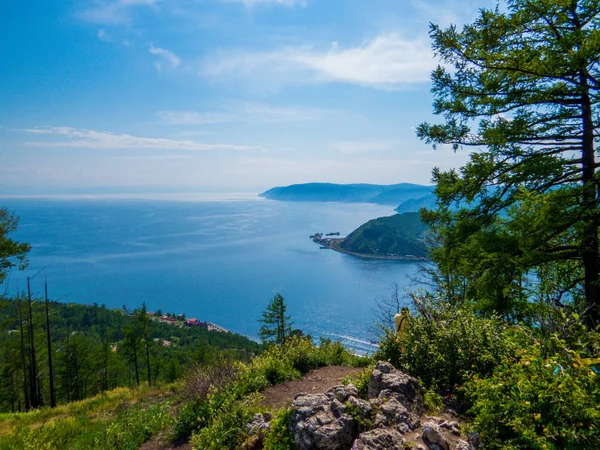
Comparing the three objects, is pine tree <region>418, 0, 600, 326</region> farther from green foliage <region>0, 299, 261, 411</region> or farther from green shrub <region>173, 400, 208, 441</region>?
green foliage <region>0, 299, 261, 411</region>

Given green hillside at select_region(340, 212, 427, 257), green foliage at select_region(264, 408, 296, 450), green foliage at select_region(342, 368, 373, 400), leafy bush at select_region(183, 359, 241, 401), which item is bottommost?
green hillside at select_region(340, 212, 427, 257)

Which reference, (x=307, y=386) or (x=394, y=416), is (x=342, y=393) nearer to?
(x=394, y=416)

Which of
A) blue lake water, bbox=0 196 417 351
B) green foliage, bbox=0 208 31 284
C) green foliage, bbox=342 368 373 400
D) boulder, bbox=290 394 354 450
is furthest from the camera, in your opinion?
blue lake water, bbox=0 196 417 351

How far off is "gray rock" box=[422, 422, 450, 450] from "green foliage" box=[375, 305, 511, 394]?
99 cm

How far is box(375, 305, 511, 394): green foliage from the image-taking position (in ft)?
13.2

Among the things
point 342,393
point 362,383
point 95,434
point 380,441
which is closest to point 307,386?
point 362,383

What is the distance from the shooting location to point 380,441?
304 centimetres

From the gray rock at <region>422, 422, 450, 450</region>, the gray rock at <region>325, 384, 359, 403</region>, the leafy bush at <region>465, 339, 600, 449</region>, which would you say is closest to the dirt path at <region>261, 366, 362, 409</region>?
the gray rock at <region>325, 384, 359, 403</region>

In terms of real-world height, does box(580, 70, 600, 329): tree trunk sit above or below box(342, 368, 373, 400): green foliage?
above

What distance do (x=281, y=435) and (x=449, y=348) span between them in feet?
8.34

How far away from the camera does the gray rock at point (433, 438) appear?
300cm

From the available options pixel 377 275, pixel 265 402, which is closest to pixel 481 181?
pixel 265 402

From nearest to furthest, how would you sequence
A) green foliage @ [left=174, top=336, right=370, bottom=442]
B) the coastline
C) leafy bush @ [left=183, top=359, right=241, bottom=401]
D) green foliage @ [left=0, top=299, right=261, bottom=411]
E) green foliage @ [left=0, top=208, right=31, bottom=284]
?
green foliage @ [left=174, top=336, right=370, bottom=442] < leafy bush @ [left=183, top=359, right=241, bottom=401] < green foliage @ [left=0, top=208, right=31, bottom=284] < green foliage @ [left=0, top=299, right=261, bottom=411] < the coastline

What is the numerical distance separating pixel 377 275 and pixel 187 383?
77440 millimetres
